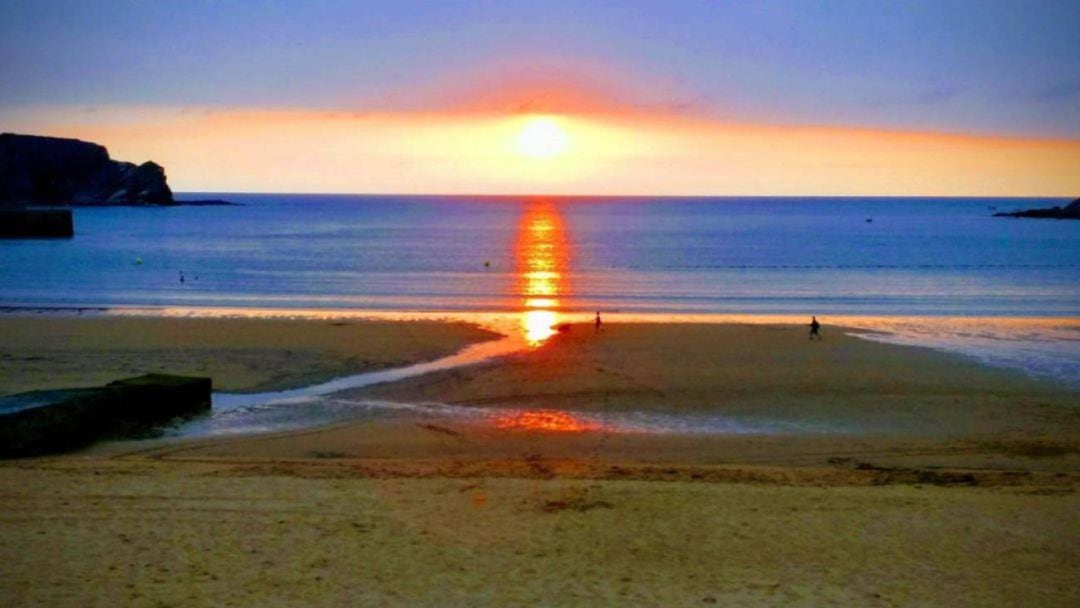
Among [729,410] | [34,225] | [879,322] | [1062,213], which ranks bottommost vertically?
[729,410]

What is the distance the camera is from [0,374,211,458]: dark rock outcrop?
636 inches

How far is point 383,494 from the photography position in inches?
530

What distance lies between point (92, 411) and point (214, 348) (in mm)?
11597

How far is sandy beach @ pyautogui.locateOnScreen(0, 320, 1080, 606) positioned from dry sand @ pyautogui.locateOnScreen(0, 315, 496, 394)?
186 inches

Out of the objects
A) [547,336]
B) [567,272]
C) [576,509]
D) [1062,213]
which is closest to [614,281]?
[567,272]

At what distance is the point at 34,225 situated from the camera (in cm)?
11169

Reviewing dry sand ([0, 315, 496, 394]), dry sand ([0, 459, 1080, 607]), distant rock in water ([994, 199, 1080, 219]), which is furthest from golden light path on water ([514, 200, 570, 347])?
distant rock in water ([994, 199, 1080, 219])

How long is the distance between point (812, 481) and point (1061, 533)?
3596mm

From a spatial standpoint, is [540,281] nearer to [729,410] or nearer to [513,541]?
Answer: [729,410]

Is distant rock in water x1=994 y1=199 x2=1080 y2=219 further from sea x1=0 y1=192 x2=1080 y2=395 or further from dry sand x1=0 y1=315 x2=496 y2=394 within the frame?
dry sand x1=0 y1=315 x2=496 y2=394

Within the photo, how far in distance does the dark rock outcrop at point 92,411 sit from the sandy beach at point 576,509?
0.70 metres

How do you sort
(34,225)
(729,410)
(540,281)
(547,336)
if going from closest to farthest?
(729,410)
(547,336)
(540,281)
(34,225)

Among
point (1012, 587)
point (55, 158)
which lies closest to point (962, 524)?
point (1012, 587)

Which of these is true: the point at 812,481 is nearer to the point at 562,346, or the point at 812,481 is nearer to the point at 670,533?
the point at 670,533
